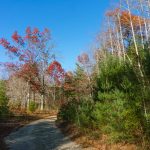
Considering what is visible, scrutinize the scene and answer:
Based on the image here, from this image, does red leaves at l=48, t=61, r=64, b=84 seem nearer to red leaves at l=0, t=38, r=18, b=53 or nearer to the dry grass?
red leaves at l=0, t=38, r=18, b=53

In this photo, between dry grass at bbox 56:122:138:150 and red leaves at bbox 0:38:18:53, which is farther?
red leaves at bbox 0:38:18:53

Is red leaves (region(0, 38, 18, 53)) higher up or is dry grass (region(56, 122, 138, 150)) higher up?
red leaves (region(0, 38, 18, 53))

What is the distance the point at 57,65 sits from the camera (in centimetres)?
4462

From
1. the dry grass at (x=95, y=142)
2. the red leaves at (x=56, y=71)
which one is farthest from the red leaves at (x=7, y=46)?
the dry grass at (x=95, y=142)

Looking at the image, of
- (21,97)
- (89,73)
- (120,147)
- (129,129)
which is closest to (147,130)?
(129,129)

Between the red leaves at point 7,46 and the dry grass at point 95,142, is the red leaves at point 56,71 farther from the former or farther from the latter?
the dry grass at point 95,142

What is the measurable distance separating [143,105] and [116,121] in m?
1.32

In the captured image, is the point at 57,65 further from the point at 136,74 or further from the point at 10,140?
the point at 136,74

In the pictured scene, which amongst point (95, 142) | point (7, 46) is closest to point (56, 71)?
point (7, 46)

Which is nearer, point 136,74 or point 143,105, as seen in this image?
point 143,105

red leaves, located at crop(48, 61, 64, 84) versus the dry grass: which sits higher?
red leaves, located at crop(48, 61, 64, 84)

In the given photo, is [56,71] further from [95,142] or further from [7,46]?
[95,142]

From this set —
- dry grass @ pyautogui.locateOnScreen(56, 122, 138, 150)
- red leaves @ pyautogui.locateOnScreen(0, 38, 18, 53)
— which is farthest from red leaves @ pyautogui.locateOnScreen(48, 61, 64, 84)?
dry grass @ pyautogui.locateOnScreen(56, 122, 138, 150)

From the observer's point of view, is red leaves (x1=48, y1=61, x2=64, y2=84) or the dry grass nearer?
the dry grass
